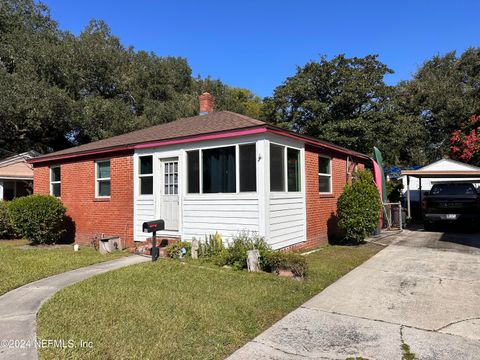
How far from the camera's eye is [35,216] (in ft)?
36.7

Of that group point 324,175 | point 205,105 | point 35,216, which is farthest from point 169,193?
point 205,105

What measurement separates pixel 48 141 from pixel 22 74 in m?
5.13

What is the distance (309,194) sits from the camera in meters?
10.4

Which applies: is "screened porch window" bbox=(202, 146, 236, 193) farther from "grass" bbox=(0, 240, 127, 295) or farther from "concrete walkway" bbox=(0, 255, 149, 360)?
"grass" bbox=(0, 240, 127, 295)

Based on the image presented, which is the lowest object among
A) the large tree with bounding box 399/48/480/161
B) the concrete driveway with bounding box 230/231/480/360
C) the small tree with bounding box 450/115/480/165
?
the concrete driveway with bounding box 230/231/480/360

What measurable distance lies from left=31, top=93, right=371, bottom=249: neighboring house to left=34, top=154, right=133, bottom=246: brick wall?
1.3 inches

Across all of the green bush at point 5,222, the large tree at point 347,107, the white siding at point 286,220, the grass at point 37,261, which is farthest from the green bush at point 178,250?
the large tree at point 347,107

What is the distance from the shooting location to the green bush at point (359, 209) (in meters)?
10.1

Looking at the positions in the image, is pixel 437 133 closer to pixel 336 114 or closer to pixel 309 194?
pixel 336 114

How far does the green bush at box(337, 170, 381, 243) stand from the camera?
10.1m

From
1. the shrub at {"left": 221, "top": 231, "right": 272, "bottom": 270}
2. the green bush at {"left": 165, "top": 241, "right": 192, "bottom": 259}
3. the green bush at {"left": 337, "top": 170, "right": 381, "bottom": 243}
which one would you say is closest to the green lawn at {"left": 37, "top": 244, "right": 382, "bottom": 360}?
the shrub at {"left": 221, "top": 231, "right": 272, "bottom": 270}

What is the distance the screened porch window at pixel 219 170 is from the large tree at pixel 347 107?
15546mm

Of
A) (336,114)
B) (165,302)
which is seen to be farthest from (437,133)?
(165,302)

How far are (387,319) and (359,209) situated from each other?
5610 millimetres
